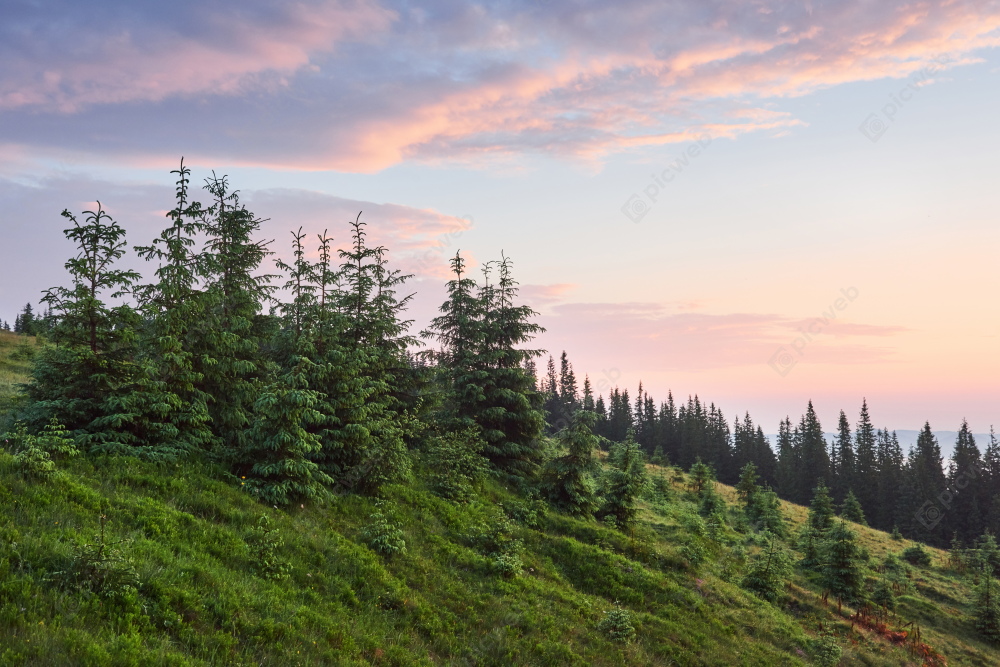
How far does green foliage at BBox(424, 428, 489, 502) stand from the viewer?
18.7 metres

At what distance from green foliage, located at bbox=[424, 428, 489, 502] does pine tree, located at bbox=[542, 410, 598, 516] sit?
335cm

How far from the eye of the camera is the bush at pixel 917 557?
35.9 meters

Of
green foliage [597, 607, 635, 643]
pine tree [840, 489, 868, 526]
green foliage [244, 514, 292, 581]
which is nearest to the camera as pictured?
green foliage [244, 514, 292, 581]

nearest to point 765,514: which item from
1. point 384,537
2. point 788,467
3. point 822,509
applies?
point 822,509

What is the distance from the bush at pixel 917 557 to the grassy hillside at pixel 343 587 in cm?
1793

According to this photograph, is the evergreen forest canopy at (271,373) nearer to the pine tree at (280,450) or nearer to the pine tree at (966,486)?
the pine tree at (280,450)

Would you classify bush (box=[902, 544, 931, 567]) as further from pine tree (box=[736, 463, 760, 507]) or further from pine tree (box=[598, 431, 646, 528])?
pine tree (box=[598, 431, 646, 528])

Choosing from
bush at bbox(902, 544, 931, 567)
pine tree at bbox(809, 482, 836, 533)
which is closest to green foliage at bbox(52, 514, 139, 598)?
pine tree at bbox(809, 482, 836, 533)

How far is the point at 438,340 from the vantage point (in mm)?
25641

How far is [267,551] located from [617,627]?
9423 millimetres

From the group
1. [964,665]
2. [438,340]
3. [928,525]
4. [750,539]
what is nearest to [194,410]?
[438,340]

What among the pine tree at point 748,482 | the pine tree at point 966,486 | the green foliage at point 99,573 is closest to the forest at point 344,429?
the green foliage at point 99,573

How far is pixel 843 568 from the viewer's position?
72.9 feet

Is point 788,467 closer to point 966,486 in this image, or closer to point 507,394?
point 966,486
